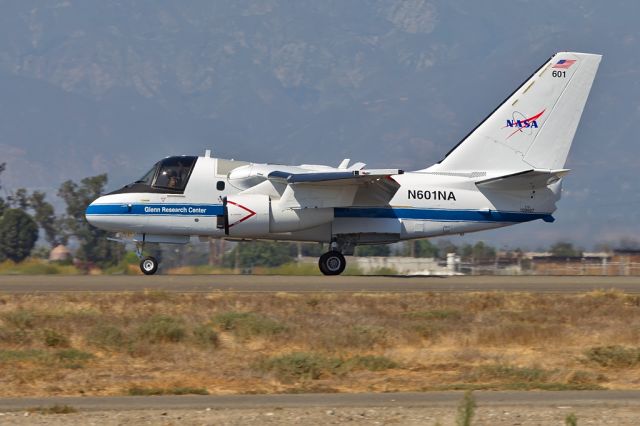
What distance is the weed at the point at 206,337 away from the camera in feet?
72.2

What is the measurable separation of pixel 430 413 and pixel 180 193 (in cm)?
1703

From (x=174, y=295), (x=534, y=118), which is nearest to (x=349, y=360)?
(x=174, y=295)

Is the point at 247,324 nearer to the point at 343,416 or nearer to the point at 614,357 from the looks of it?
the point at 614,357

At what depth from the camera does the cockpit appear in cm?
3209

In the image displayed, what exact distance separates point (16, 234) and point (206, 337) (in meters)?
47.2

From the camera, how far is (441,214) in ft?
108

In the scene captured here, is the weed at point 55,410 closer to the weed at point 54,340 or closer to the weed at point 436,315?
the weed at point 54,340

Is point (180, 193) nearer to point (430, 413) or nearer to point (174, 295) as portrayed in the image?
point (174, 295)

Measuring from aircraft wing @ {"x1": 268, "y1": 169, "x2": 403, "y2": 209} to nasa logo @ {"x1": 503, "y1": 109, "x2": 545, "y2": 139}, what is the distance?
3698 millimetres

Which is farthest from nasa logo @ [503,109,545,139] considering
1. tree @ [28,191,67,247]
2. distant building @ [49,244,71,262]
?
tree @ [28,191,67,247]

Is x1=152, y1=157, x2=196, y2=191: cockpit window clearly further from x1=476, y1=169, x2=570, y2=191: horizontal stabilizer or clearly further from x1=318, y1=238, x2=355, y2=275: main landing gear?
x1=476, y1=169, x2=570, y2=191: horizontal stabilizer

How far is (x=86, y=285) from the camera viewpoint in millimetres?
28484

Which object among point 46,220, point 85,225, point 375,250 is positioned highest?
point 46,220

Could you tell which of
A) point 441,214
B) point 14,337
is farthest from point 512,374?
point 441,214
